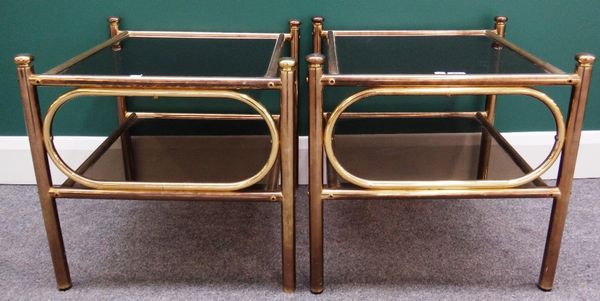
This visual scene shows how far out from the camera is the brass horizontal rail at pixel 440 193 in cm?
87

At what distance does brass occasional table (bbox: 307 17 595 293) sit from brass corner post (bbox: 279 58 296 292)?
0.09 feet

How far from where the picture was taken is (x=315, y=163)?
858 mm

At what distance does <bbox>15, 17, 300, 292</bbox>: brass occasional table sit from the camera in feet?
2.70

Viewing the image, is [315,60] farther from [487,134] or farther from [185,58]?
[487,134]

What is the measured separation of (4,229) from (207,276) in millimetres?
453

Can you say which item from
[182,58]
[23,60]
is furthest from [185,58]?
[23,60]

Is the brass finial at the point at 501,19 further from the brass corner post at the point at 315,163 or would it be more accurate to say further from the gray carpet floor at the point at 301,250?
the brass corner post at the point at 315,163

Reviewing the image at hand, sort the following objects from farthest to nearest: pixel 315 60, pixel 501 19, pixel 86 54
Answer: pixel 501 19
pixel 86 54
pixel 315 60

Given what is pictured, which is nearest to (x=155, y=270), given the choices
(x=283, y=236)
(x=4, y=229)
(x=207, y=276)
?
(x=207, y=276)

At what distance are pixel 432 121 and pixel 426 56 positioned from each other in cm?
28

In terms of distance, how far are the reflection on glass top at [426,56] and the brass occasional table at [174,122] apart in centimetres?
12

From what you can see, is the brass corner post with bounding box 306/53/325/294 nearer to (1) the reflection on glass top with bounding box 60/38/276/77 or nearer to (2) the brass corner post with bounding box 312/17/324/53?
(1) the reflection on glass top with bounding box 60/38/276/77

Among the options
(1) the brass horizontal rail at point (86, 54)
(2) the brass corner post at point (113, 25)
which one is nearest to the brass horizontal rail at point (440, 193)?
(1) the brass horizontal rail at point (86, 54)

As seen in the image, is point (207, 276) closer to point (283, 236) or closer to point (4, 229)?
point (283, 236)
